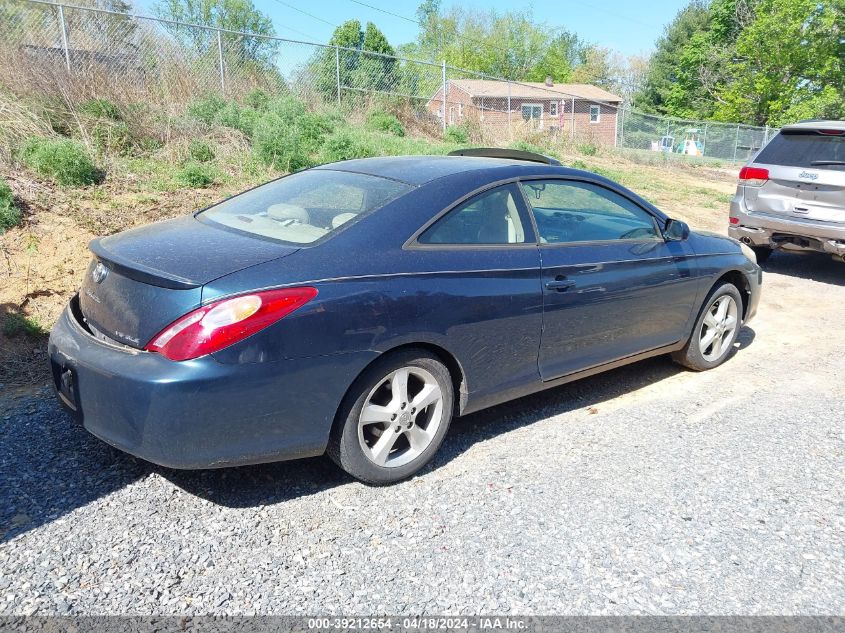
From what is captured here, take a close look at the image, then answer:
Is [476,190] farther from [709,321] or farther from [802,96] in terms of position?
[802,96]

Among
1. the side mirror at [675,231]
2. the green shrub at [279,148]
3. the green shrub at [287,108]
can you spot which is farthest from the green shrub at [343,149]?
the side mirror at [675,231]

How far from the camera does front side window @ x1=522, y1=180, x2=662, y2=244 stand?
4.21 metres

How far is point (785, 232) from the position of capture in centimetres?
818

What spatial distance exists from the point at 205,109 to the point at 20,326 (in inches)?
263

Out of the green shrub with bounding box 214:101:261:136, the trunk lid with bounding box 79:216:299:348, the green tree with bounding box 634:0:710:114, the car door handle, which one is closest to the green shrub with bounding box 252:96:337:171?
the green shrub with bounding box 214:101:261:136

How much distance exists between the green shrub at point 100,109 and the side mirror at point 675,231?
7631mm

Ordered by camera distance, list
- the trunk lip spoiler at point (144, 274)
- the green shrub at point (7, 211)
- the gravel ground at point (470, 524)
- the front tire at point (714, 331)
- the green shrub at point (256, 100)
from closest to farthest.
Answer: the gravel ground at point (470, 524)
the trunk lip spoiler at point (144, 274)
the front tire at point (714, 331)
the green shrub at point (7, 211)
the green shrub at point (256, 100)

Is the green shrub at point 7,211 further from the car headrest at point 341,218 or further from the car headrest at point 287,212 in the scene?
the car headrest at point 341,218

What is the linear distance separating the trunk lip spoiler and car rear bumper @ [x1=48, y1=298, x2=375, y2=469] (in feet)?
1.01

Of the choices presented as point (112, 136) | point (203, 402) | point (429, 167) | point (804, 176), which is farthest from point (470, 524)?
point (112, 136)

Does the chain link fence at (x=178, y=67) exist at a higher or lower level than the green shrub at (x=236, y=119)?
higher

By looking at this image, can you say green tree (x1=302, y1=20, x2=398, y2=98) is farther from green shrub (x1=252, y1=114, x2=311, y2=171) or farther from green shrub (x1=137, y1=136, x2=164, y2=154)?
green shrub (x1=137, y1=136, x2=164, y2=154)

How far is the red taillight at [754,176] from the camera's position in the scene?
843 centimetres

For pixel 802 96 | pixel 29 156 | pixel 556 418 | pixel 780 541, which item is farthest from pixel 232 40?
pixel 802 96
